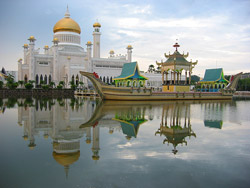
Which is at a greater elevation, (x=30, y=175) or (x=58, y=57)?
(x=58, y=57)

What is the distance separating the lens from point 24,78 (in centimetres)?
5053

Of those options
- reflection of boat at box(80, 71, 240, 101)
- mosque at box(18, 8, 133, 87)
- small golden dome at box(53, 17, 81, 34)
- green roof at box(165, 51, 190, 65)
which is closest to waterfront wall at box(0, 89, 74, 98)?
mosque at box(18, 8, 133, 87)

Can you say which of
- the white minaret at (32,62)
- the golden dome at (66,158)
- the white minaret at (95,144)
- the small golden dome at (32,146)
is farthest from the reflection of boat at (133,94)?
the white minaret at (32,62)

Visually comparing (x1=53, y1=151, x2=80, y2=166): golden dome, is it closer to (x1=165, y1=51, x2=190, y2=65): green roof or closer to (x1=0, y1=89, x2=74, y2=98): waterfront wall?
(x1=165, y1=51, x2=190, y2=65): green roof

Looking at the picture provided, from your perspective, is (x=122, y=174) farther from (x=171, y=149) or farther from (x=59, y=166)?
(x=171, y=149)

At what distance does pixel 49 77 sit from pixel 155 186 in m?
51.4

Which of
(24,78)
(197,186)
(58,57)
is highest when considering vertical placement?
(58,57)

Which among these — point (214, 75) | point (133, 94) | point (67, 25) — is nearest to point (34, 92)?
point (67, 25)

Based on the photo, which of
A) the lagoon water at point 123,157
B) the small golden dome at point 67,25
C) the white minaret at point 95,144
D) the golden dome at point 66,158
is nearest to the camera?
the lagoon water at point 123,157

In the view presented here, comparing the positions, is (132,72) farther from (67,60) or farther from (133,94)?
(67,60)

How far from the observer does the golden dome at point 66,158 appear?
4.83m

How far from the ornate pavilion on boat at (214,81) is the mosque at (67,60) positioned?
2544cm

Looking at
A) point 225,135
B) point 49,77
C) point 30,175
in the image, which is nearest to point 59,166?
point 30,175

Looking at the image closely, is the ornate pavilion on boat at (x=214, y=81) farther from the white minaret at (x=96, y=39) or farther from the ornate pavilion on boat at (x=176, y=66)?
the white minaret at (x=96, y=39)
